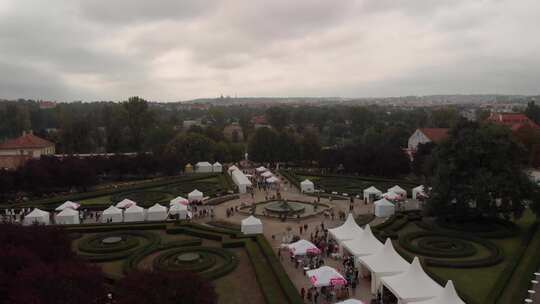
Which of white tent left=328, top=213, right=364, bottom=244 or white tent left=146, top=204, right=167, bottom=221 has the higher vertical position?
white tent left=328, top=213, right=364, bottom=244

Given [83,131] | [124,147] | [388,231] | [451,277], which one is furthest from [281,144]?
[451,277]

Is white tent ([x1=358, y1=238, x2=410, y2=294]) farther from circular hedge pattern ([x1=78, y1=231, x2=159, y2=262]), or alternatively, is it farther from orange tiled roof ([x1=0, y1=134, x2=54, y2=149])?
orange tiled roof ([x1=0, y1=134, x2=54, y2=149])

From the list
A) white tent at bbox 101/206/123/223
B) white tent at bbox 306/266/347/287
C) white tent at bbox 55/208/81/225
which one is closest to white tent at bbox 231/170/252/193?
white tent at bbox 101/206/123/223

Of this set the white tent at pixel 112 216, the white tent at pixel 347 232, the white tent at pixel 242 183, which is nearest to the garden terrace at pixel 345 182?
the white tent at pixel 242 183

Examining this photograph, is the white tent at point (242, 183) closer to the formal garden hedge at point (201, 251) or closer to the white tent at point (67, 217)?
the formal garden hedge at point (201, 251)

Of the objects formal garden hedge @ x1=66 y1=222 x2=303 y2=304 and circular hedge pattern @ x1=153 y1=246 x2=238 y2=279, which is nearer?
formal garden hedge @ x1=66 y1=222 x2=303 y2=304

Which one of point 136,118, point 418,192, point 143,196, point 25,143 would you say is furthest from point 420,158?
point 25,143
